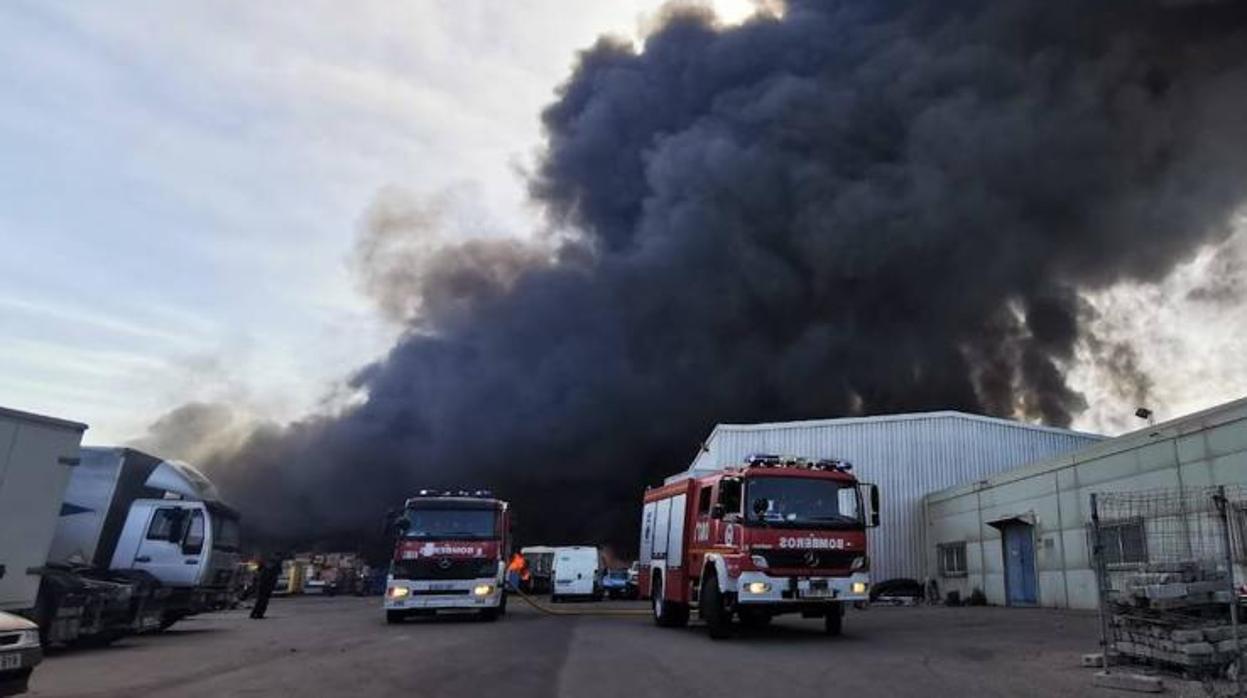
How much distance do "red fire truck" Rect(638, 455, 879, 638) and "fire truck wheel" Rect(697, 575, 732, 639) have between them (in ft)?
0.05

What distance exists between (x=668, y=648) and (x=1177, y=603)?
19.3ft

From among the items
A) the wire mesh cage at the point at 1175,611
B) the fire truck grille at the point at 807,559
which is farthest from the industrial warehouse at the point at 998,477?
the fire truck grille at the point at 807,559

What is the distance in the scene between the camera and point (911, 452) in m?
33.2

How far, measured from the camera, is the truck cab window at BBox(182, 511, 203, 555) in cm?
1628

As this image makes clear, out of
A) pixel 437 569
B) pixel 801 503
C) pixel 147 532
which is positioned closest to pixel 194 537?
pixel 147 532

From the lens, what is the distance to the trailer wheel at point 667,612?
50.0 ft

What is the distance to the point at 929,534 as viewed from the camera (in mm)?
30875

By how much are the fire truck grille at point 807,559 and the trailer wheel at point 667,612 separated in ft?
12.0

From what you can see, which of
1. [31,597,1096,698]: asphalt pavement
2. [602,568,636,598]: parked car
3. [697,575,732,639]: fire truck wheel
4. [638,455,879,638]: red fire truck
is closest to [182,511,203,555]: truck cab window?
[31,597,1096,698]: asphalt pavement

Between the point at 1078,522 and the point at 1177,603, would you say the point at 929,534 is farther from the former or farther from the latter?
the point at 1177,603

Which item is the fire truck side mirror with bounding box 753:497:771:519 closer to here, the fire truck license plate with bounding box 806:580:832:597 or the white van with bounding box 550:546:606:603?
the fire truck license plate with bounding box 806:580:832:597

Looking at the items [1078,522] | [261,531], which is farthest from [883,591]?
[261,531]

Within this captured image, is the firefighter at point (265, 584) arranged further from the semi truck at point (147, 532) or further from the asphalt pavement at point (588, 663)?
the asphalt pavement at point (588, 663)

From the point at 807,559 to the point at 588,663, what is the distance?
11.8 ft
